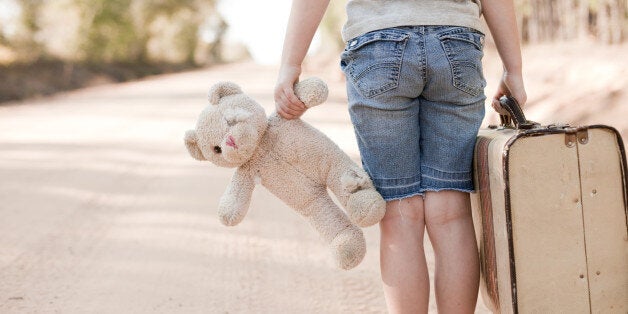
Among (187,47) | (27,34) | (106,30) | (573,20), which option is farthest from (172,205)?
(187,47)

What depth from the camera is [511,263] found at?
154 centimetres

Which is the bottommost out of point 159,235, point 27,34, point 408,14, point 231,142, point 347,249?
point 27,34

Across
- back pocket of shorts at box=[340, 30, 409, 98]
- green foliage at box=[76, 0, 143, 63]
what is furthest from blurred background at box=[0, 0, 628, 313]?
green foliage at box=[76, 0, 143, 63]

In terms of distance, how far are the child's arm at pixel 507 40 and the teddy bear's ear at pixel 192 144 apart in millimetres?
901

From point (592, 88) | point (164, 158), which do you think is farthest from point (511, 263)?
point (592, 88)

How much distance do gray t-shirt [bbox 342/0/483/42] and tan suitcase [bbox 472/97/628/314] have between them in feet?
1.14

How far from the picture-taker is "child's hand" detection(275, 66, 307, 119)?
175cm

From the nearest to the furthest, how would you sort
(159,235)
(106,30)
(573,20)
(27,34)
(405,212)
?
(405,212), (159,235), (573,20), (27,34), (106,30)

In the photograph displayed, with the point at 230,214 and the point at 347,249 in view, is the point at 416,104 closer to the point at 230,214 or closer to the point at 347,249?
the point at 347,249

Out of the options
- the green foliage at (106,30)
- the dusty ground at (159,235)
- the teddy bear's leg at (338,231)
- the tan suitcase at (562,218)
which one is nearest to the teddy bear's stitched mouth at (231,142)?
the teddy bear's leg at (338,231)

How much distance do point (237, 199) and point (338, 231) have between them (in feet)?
0.98

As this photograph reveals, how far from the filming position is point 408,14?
1649mm

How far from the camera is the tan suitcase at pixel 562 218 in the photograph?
1535 mm

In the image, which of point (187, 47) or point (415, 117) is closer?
point (415, 117)
